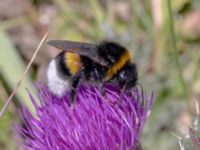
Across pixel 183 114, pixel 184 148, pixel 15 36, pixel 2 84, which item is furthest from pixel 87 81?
pixel 15 36

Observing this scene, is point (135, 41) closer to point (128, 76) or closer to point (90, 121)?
point (128, 76)

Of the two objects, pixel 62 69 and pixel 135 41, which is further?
pixel 135 41

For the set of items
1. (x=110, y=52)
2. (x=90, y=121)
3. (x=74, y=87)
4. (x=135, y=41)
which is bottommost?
(x=135, y=41)

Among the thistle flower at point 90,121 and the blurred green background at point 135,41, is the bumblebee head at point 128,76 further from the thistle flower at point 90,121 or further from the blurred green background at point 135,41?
the blurred green background at point 135,41

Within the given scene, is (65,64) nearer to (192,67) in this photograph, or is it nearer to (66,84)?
(66,84)

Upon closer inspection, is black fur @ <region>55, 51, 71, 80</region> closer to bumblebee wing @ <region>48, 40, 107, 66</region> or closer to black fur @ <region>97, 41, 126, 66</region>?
bumblebee wing @ <region>48, 40, 107, 66</region>

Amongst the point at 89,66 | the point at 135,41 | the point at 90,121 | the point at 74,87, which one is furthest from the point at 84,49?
the point at 135,41
